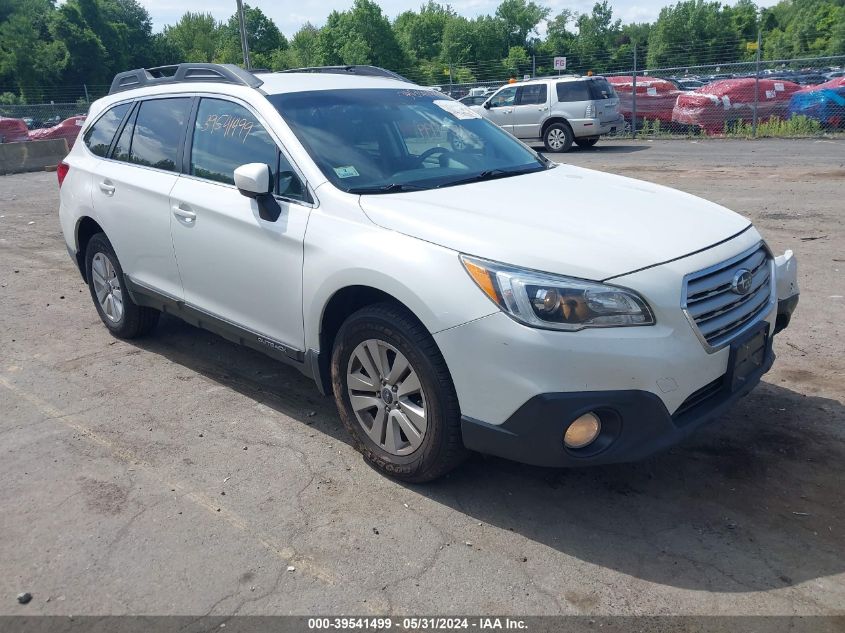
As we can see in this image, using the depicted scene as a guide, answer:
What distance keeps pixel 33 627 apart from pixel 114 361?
9.29 ft

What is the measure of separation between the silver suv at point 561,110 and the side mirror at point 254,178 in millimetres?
15870

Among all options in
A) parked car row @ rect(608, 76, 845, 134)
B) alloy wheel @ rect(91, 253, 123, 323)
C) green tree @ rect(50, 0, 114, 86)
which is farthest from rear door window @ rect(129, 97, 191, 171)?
green tree @ rect(50, 0, 114, 86)

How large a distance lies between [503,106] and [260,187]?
58.1ft

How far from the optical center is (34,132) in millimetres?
26844

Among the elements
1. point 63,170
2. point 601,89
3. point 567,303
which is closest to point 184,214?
point 63,170

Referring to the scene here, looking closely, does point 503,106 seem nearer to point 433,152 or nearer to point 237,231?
point 433,152

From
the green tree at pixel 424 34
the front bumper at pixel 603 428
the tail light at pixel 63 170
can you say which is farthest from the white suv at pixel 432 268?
the green tree at pixel 424 34

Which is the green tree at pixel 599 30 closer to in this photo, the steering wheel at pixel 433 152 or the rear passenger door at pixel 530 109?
the rear passenger door at pixel 530 109

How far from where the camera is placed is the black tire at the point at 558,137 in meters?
19.5

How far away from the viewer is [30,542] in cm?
333

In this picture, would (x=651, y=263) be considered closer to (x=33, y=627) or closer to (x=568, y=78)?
(x=33, y=627)

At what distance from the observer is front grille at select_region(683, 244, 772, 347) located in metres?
3.14

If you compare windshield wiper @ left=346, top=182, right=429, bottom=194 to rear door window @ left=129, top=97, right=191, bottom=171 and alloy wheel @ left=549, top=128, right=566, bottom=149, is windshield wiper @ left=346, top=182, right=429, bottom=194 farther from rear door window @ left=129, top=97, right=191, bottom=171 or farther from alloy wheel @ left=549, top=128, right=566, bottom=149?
alloy wheel @ left=549, top=128, right=566, bottom=149

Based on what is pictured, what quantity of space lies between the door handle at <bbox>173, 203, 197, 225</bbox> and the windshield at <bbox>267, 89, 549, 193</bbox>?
816mm
